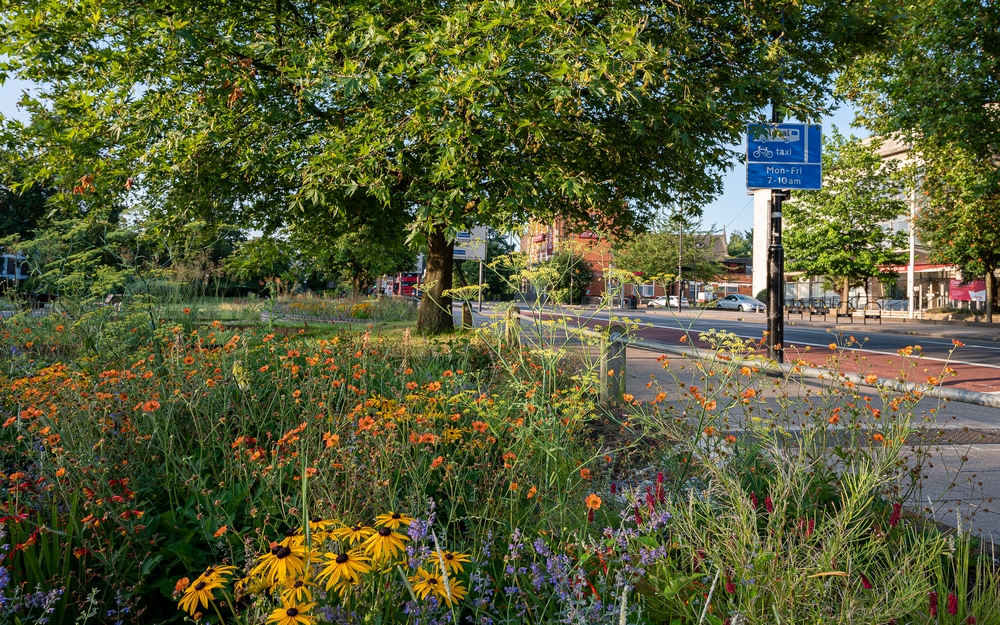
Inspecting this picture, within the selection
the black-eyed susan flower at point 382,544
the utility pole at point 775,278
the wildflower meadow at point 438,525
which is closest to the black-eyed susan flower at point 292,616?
the wildflower meadow at point 438,525

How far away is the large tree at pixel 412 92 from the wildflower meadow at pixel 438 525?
14.5 feet

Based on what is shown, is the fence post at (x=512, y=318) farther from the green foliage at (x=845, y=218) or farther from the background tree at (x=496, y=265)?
the green foliage at (x=845, y=218)

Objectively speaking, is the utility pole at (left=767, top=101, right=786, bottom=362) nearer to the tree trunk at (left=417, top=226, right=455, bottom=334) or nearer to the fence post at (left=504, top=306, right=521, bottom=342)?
the tree trunk at (left=417, top=226, right=455, bottom=334)

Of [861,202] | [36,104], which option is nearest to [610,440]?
[36,104]

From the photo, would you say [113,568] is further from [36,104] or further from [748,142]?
[748,142]

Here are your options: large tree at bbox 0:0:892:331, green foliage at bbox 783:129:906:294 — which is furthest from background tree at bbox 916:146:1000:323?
large tree at bbox 0:0:892:331

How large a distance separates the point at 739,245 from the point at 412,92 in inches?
5002

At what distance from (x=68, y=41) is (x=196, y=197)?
323 centimetres

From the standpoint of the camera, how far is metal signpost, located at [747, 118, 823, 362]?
36.7 ft

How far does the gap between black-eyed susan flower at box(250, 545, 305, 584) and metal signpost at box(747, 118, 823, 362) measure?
10802 millimetres

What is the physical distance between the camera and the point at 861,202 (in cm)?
3288

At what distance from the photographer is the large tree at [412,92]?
24.8ft

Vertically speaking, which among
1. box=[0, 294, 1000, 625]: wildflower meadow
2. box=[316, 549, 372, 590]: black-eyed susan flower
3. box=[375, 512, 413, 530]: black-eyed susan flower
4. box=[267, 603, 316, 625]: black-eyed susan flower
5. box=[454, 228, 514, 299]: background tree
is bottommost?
box=[0, 294, 1000, 625]: wildflower meadow

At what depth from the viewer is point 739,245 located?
126 m
